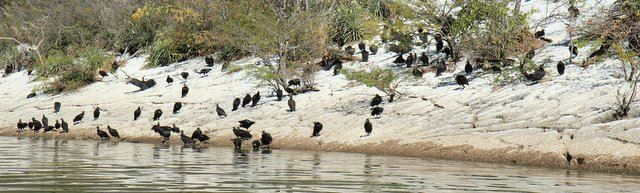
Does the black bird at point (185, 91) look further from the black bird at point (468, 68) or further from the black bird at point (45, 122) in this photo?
the black bird at point (468, 68)

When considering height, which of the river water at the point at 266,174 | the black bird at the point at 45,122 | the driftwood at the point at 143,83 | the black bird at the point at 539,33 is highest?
the black bird at the point at 539,33

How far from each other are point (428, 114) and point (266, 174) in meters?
9.22

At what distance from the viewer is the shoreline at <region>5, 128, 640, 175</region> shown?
19.7 metres

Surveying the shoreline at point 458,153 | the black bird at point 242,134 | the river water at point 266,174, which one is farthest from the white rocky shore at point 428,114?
the river water at point 266,174

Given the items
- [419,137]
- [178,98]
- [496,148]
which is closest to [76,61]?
[178,98]

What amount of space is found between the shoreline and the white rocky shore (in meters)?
0.03

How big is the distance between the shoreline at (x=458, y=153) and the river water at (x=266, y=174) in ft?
2.25

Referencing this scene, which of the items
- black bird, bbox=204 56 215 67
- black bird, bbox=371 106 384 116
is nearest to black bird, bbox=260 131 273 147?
black bird, bbox=371 106 384 116

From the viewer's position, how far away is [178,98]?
3362cm

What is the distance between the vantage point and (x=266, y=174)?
18.2 metres

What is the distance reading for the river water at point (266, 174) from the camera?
51.8ft

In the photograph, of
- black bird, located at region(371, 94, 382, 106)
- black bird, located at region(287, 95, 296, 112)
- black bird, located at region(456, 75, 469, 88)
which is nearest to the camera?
black bird, located at region(371, 94, 382, 106)

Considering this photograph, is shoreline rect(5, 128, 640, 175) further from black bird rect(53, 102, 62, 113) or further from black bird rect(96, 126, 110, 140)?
black bird rect(53, 102, 62, 113)

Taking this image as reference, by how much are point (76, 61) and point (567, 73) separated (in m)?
20.9
